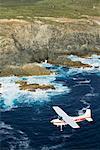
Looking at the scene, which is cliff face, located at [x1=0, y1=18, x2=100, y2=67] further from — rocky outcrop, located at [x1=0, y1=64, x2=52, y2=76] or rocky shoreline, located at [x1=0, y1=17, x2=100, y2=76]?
rocky outcrop, located at [x1=0, y1=64, x2=52, y2=76]

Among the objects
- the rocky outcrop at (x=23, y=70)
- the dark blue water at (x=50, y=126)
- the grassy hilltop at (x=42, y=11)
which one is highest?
the grassy hilltop at (x=42, y=11)

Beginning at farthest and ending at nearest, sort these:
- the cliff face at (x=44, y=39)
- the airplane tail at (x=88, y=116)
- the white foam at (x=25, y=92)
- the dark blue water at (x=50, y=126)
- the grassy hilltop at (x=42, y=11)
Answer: the grassy hilltop at (x=42, y=11) → the cliff face at (x=44, y=39) → the white foam at (x=25, y=92) → the airplane tail at (x=88, y=116) → the dark blue water at (x=50, y=126)

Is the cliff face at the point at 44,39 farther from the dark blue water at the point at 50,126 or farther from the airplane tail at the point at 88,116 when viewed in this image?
the airplane tail at the point at 88,116

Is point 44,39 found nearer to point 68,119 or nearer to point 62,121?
point 68,119

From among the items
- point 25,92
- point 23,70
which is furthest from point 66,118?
point 23,70

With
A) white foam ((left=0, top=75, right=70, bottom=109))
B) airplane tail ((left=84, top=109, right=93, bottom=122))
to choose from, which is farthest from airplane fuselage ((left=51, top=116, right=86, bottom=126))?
white foam ((left=0, top=75, right=70, bottom=109))

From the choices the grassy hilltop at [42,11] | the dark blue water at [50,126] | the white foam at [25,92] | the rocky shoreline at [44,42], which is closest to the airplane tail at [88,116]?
the dark blue water at [50,126]
